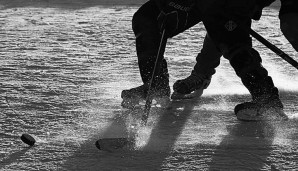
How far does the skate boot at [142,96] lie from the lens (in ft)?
14.0

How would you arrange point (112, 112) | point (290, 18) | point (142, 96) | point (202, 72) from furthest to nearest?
1. point (202, 72)
2. point (142, 96)
3. point (112, 112)
4. point (290, 18)

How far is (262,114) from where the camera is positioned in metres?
3.89

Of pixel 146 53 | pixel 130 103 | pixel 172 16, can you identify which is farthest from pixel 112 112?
pixel 172 16

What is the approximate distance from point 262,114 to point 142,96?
2.61ft

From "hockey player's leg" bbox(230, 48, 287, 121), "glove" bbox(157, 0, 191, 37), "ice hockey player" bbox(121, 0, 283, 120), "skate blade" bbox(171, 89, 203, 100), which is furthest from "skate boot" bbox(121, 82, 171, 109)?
"hockey player's leg" bbox(230, 48, 287, 121)

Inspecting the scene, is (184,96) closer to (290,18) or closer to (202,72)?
(202,72)

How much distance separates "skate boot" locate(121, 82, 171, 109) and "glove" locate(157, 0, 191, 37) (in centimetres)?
37

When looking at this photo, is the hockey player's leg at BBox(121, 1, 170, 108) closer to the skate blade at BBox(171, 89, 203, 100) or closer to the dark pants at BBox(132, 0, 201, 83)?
the dark pants at BBox(132, 0, 201, 83)

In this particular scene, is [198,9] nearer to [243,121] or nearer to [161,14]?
[161,14]

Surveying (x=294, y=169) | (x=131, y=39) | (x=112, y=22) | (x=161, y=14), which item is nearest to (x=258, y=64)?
(x=161, y=14)

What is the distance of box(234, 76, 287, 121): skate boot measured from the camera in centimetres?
386

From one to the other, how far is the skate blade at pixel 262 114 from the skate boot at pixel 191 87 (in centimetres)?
67

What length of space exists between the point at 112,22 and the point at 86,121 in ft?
11.3

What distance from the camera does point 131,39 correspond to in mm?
6520
